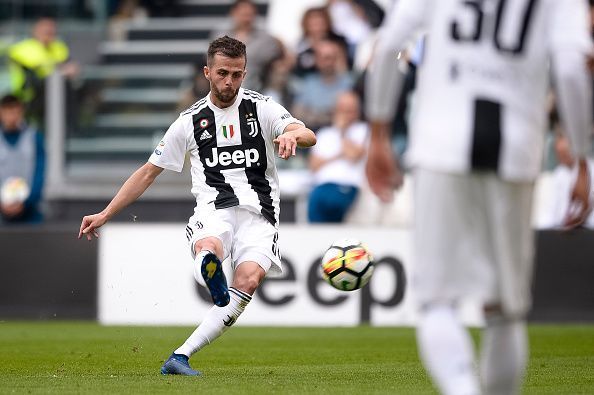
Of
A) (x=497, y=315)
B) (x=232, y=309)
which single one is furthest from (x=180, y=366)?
(x=497, y=315)

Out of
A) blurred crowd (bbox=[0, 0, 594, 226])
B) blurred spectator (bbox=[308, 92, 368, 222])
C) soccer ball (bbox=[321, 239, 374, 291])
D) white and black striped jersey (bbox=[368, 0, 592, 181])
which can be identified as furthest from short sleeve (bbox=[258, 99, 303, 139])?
blurred spectator (bbox=[308, 92, 368, 222])

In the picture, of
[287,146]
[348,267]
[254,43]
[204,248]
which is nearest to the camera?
[287,146]

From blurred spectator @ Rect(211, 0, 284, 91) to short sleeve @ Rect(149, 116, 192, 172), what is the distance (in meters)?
7.60

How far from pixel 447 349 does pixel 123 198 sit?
12.3ft

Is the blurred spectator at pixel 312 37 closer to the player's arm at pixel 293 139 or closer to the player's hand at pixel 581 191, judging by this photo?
the player's arm at pixel 293 139

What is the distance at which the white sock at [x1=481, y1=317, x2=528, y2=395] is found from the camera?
5559mm

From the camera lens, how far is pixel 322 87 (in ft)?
53.8

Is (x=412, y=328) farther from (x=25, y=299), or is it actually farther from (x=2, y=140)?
(x=2, y=140)

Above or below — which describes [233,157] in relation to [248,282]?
above

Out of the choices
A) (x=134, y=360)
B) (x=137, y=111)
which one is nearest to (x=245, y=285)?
(x=134, y=360)

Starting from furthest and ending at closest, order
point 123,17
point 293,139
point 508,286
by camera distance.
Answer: point 123,17, point 293,139, point 508,286

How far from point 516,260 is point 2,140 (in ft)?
39.4

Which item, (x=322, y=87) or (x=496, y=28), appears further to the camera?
(x=322, y=87)

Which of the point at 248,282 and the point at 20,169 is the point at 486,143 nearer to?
the point at 248,282
